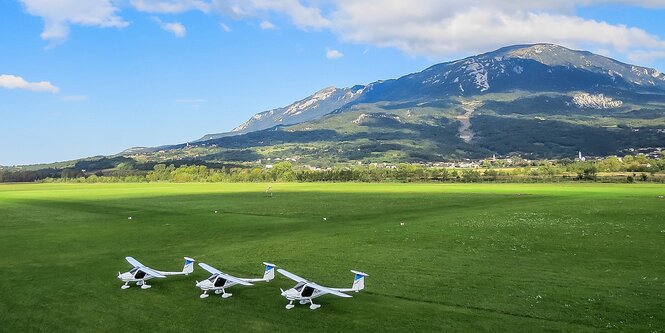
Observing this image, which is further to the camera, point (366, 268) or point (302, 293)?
point (366, 268)

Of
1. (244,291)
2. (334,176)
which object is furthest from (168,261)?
(334,176)

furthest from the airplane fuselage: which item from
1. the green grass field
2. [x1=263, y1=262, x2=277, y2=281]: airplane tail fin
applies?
[x1=263, y1=262, x2=277, y2=281]: airplane tail fin

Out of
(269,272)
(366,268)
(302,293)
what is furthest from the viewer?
(366,268)

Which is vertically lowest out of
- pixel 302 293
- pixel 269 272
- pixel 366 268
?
pixel 366 268

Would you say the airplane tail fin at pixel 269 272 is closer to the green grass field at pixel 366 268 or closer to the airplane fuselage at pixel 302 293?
the green grass field at pixel 366 268

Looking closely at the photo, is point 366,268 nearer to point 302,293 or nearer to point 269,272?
point 269,272

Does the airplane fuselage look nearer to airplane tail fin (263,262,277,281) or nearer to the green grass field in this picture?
the green grass field

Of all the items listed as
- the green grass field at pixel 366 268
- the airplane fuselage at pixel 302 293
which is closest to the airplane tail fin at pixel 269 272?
the green grass field at pixel 366 268

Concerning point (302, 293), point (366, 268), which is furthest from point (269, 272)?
point (366, 268)
